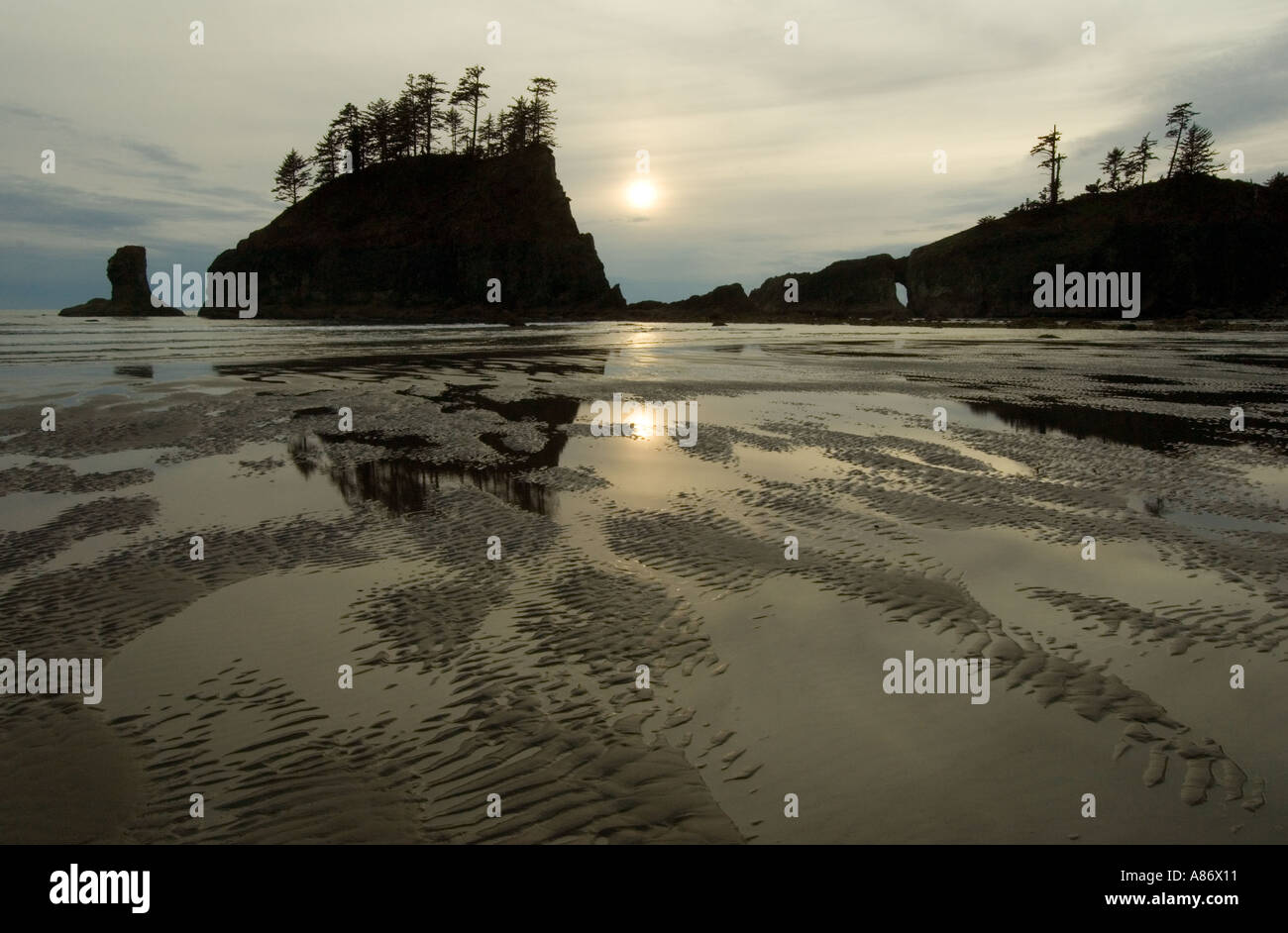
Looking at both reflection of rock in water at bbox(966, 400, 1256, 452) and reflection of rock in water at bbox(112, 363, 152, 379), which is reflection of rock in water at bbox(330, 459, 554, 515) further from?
reflection of rock in water at bbox(112, 363, 152, 379)

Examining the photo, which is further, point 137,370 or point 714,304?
point 714,304

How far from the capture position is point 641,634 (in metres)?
6.03

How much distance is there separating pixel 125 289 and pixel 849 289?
125028 mm

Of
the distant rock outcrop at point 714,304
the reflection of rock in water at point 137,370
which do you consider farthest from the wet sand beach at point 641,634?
the distant rock outcrop at point 714,304

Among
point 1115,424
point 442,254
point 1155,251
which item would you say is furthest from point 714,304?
point 1115,424

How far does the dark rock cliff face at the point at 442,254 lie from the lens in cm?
9862

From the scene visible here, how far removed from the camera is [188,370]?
2705 centimetres

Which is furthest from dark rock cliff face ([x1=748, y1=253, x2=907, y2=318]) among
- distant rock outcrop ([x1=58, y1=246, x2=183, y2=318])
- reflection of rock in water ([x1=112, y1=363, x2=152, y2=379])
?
distant rock outcrop ([x1=58, y1=246, x2=183, y2=318])

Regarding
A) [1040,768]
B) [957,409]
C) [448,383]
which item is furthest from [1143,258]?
[1040,768]

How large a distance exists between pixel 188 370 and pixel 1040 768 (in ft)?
99.5

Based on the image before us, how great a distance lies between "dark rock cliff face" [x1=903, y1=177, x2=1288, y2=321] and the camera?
283 ft

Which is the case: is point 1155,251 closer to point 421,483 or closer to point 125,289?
point 421,483

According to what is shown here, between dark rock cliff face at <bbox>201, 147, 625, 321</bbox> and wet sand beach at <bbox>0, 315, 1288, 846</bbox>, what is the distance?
8632 cm

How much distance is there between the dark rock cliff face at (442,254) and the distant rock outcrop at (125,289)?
32.3 meters
